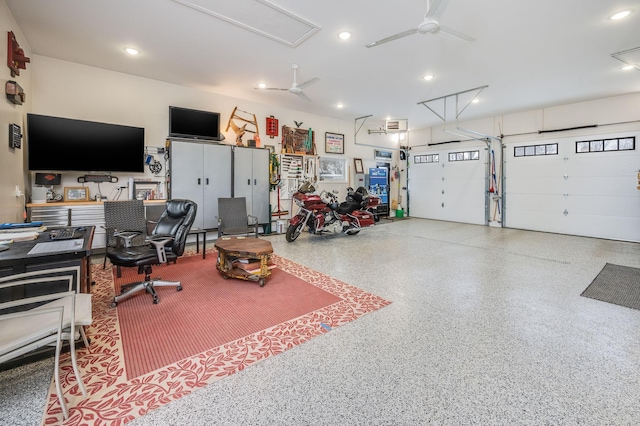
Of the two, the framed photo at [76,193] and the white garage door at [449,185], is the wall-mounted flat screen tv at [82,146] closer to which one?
the framed photo at [76,193]

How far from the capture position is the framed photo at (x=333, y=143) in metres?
8.16

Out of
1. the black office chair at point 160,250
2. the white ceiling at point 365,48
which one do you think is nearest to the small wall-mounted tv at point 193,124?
the white ceiling at point 365,48

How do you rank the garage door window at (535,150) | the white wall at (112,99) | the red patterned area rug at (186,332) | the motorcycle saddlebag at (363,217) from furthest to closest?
the garage door window at (535,150)
the motorcycle saddlebag at (363,217)
the white wall at (112,99)
the red patterned area rug at (186,332)

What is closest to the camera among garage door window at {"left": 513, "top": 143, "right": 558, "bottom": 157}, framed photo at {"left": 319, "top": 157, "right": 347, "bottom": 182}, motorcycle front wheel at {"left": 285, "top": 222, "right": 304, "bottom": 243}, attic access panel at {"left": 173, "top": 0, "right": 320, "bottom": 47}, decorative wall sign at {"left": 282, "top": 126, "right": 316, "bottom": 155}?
attic access panel at {"left": 173, "top": 0, "right": 320, "bottom": 47}

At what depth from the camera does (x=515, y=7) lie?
9.99ft

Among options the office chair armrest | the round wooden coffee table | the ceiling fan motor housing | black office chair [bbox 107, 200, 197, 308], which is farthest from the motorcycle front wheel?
the ceiling fan motor housing

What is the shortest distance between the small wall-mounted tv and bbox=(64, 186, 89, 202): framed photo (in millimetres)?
1635

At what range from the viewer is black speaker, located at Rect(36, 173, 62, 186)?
14.0 feet

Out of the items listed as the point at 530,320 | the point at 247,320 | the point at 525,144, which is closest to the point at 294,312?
the point at 247,320

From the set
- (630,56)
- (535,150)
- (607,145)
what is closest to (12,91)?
(630,56)

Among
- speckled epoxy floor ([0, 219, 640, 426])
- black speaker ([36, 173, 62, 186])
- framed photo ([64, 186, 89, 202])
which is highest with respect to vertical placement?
black speaker ([36, 173, 62, 186])

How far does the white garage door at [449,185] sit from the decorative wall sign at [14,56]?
940cm

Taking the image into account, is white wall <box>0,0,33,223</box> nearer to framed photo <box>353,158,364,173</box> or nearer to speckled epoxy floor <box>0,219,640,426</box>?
speckled epoxy floor <box>0,219,640,426</box>

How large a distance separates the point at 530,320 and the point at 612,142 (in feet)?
20.2
